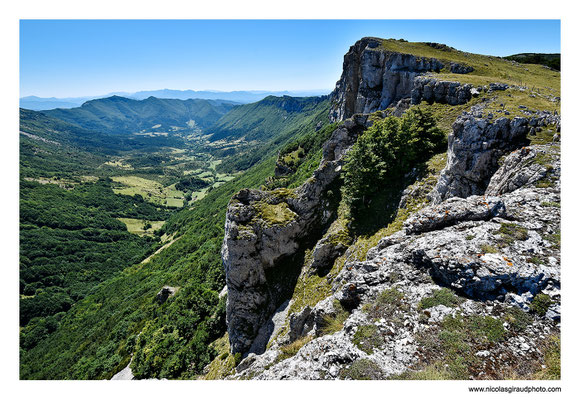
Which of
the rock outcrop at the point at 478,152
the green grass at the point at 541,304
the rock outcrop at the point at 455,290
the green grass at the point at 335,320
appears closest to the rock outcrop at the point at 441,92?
the rock outcrop at the point at 478,152

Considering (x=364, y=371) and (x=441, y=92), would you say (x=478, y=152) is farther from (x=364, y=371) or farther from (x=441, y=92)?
(x=441, y=92)

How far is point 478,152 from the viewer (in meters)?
21.1

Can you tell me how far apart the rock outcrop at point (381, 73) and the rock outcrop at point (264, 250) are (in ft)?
158

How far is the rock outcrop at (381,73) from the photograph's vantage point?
6300cm

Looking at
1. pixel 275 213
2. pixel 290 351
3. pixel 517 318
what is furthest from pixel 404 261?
pixel 275 213

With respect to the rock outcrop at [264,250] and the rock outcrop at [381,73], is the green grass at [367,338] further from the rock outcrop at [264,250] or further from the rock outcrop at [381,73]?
the rock outcrop at [381,73]

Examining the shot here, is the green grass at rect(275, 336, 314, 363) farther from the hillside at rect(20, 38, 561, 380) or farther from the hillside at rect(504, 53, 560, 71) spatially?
the hillside at rect(504, 53, 560, 71)

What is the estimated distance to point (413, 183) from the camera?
26484mm

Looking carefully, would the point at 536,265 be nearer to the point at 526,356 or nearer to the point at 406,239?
the point at 526,356

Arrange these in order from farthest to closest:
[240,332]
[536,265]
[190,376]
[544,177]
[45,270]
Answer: [45,270] → [190,376] → [240,332] → [544,177] → [536,265]

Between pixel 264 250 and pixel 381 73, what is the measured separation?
7102 centimetres

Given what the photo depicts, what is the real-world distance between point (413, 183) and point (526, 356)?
63.2 ft

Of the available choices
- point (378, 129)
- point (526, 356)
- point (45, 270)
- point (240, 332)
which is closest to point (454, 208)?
point (526, 356)

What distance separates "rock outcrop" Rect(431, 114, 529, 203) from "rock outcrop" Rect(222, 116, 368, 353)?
14994 millimetres
